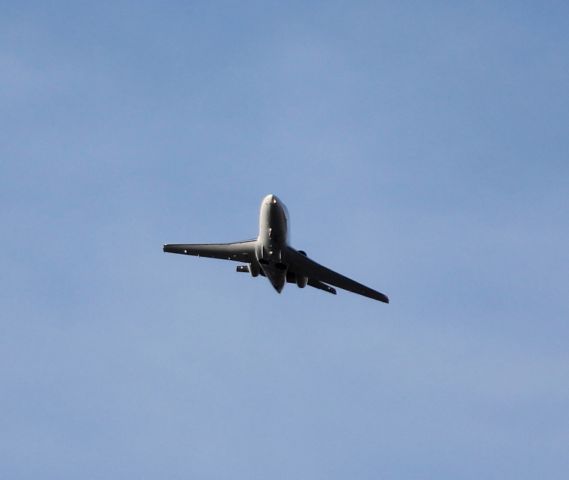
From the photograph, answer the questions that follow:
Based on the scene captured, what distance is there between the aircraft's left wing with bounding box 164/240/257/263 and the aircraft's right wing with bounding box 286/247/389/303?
5.35m

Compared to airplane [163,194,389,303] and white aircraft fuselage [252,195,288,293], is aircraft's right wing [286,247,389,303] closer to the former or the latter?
airplane [163,194,389,303]

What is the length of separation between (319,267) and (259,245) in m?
10.2

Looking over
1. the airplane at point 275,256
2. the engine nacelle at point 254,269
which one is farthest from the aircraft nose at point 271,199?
the engine nacelle at point 254,269

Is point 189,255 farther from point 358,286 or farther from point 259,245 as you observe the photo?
point 358,286

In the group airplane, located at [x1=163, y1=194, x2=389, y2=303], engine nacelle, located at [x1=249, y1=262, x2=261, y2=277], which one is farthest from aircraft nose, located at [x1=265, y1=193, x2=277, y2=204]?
engine nacelle, located at [x1=249, y1=262, x2=261, y2=277]

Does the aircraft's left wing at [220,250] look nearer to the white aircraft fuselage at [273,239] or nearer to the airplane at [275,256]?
the airplane at [275,256]

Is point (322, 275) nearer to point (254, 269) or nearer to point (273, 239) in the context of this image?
point (254, 269)

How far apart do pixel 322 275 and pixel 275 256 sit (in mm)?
10386

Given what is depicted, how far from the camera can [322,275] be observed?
5079 inches

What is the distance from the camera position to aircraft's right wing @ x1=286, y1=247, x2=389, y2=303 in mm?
123938

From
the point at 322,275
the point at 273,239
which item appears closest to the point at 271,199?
the point at 273,239

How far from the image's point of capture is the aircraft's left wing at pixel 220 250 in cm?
12506

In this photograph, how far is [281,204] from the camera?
389ft

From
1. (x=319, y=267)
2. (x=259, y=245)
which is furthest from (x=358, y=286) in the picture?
(x=259, y=245)
